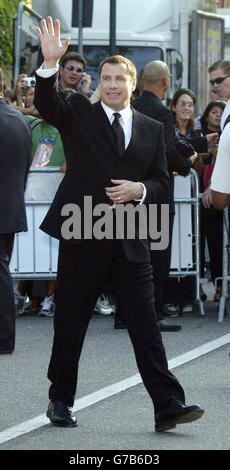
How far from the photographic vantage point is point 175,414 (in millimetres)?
7754

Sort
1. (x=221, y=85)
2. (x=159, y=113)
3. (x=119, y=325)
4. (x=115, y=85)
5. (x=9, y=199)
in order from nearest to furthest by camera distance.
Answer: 1. (x=115, y=85)
2. (x=9, y=199)
3. (x=159, y=113)
4. (x=119, y=325)
5. (x=221, y=85)

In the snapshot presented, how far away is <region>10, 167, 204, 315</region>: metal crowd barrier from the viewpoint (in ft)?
44.0

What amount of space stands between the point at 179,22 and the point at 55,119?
17314 mm

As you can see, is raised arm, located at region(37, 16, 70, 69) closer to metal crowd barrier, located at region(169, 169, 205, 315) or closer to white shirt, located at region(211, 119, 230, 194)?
white shirt, located at region(211, 119, 230, 194)

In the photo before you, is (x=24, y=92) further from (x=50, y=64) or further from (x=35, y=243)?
(x=50, y=64)

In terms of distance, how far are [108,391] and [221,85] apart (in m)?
4.79

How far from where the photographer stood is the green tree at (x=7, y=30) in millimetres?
28016

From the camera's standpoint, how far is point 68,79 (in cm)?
1480

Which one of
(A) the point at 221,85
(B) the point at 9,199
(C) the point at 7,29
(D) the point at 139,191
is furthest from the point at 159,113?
(C) the point at 7,29

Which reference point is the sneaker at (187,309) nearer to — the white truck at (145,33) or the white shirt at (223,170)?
the white shirt at (223,170)

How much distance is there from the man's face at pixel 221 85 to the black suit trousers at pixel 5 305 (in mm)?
2845

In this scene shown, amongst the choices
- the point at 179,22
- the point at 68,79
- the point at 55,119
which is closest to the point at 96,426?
the point at 55,119
